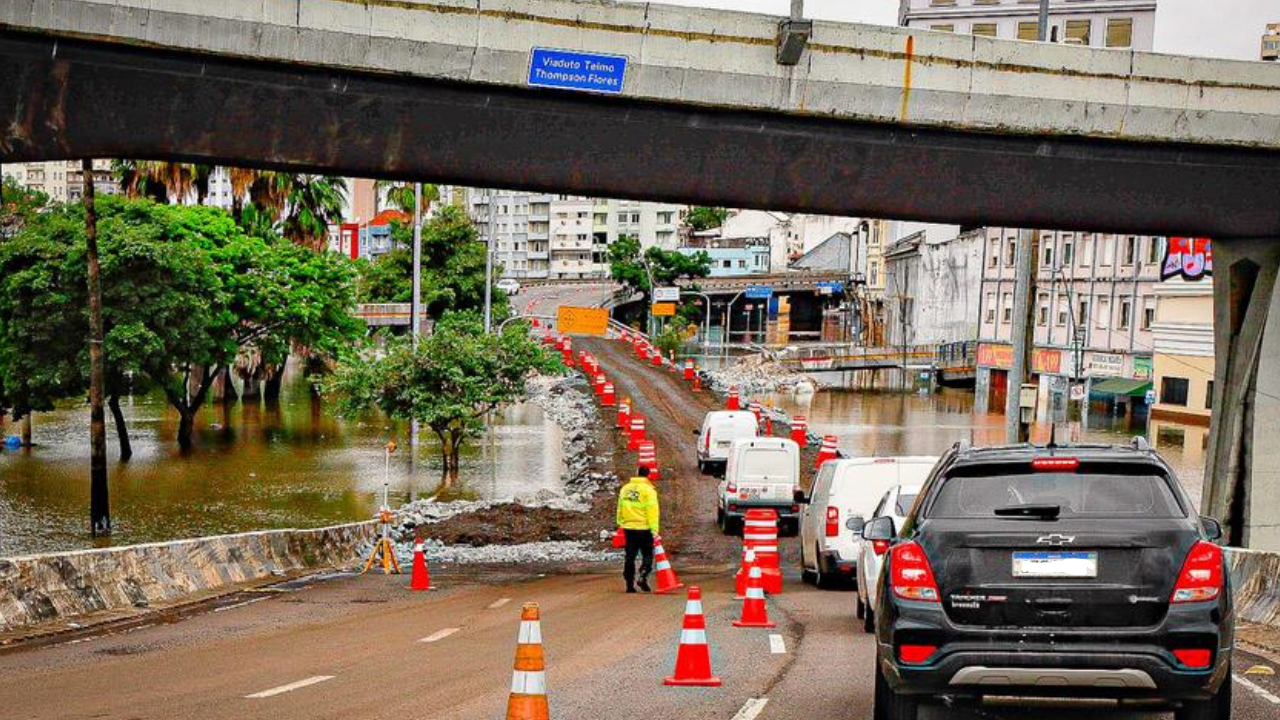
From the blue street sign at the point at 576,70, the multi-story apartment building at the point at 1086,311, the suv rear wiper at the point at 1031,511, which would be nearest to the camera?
the suv rear wiper at the point at 1031,511

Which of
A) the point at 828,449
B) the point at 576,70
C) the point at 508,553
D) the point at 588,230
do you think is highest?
the point at 588,230

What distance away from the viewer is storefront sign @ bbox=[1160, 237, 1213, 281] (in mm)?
39938

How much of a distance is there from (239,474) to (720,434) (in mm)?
14403

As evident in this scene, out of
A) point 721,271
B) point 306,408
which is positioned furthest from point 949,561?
point 721,271

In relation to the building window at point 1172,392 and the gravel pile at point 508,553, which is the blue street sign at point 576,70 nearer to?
the gravel pile at point 508,553

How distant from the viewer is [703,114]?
68.3 ft

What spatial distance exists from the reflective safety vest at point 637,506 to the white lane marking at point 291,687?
320 inches

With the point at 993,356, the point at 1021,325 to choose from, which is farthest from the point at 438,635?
the point at 993,356

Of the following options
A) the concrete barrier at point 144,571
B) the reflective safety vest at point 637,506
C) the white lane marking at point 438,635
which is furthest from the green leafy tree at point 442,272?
the white lane marking at point 438,635

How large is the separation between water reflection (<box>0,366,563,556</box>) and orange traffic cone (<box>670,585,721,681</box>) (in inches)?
903

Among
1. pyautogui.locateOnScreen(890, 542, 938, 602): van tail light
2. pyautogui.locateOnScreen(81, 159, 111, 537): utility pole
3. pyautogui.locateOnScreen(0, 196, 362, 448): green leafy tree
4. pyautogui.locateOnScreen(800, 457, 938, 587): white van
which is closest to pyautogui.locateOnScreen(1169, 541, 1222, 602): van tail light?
pyautogui.locateOnScreen(890, 542, 938, 602): van tail light

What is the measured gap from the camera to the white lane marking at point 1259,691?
11.9 metres

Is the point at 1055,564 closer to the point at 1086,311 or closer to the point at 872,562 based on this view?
the point at 872,562

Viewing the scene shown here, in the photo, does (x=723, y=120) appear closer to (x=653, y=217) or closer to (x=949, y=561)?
(x=949, y=561)
